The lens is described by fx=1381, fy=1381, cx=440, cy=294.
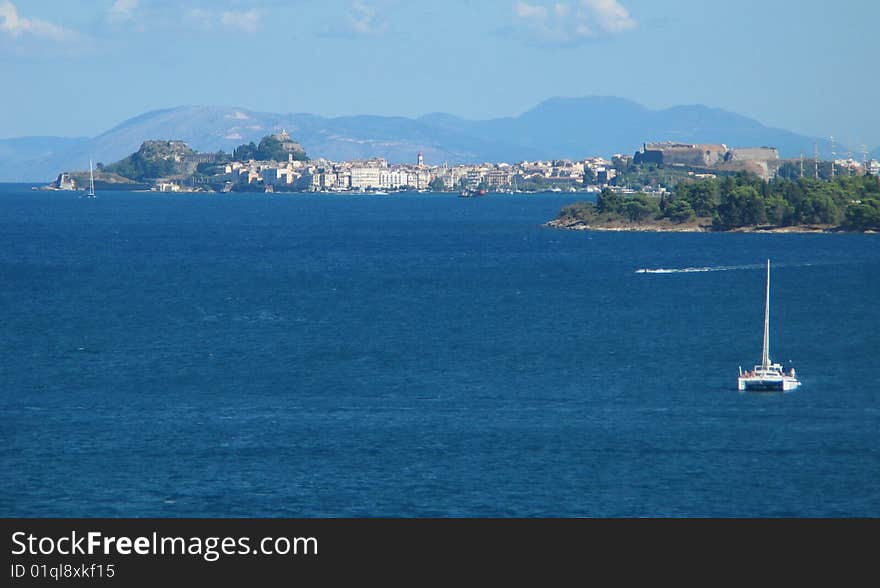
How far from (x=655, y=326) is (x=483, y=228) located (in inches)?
2374

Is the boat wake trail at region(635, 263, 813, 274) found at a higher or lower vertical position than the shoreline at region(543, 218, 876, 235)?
lower

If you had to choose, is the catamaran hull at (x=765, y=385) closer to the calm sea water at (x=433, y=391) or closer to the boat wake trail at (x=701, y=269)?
the calm sea water at (x=433, y=391)

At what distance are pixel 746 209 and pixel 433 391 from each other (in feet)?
217

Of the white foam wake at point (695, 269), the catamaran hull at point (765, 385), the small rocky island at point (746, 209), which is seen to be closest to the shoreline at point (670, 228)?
the small rocky island at point (746, 209)

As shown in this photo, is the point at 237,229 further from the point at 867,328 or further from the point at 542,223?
the point at 867,328

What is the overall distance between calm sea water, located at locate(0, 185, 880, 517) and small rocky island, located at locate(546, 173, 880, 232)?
24.5 metres

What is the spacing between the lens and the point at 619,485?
2158 cm

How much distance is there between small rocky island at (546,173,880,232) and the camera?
9007 cm

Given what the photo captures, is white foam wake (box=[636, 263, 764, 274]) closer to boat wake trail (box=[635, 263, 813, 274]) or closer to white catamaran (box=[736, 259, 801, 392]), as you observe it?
boat wake trail (box=[635, 263, 813, 274])

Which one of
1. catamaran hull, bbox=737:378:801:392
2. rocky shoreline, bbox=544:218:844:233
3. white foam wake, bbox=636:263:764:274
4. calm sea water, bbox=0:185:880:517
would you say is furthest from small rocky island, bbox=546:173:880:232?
catamaran hull, bbox=737:378:801:392

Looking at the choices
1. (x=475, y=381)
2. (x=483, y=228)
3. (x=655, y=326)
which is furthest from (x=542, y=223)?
(x=475, y=381)

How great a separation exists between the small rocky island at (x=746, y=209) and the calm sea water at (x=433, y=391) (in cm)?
2451
